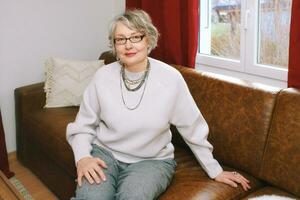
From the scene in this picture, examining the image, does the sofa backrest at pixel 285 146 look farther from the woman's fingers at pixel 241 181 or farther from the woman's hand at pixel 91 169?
the woman's hand at pixel 91 169

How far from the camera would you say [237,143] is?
178cm

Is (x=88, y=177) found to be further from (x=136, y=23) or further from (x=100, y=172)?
(x=136, y=23)

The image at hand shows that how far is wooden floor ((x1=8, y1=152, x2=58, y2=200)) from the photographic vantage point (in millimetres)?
2344

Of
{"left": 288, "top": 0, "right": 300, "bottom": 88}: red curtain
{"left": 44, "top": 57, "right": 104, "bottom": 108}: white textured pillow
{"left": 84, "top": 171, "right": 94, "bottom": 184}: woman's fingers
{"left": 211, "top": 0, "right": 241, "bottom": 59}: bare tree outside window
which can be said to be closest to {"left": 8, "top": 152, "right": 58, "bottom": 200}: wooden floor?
{"left": 44, "top": 57, "right": 104, "bottom": 108}: white textured pillow

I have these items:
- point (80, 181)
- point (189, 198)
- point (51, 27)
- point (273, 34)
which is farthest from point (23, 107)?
point (273, 34)

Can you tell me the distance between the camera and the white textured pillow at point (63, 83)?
258cm

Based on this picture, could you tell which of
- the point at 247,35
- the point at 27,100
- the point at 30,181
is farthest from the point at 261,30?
the point at 30,181

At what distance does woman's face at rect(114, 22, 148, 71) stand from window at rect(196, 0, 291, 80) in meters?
0.88

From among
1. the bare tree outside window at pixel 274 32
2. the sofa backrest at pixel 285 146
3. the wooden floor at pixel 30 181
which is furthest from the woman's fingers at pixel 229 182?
the wooden floor at pixel 30 181

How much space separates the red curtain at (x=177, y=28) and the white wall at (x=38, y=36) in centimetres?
62

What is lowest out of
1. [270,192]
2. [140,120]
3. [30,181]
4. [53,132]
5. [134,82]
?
[30,181]

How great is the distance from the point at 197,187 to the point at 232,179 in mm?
161

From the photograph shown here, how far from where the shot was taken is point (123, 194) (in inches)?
55.6

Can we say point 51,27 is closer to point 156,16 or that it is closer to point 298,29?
point 156,16
